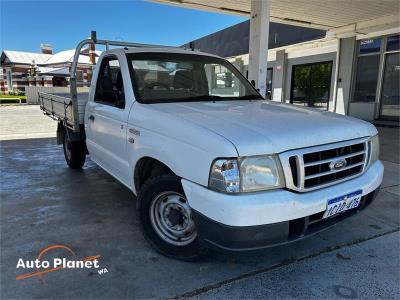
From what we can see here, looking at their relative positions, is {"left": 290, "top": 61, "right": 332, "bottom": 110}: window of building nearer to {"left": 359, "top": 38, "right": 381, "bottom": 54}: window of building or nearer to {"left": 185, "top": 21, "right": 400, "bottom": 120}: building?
{"left": 185, "top": 21, "right": 400, "bottom": 120}: building

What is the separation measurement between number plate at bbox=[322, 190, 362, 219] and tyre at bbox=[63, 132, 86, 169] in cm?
434

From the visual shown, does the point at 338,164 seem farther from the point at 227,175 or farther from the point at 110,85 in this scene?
the point at 110,85

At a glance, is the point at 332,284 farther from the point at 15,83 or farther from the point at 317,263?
the point at 15,83

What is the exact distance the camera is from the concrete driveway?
99.7 inches

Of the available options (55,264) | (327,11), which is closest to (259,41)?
(327,11)

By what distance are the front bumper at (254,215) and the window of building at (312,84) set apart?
13405 millimetres

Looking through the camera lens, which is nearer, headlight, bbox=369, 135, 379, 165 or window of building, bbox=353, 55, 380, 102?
headlight, bbox=369, 135, 379, 165

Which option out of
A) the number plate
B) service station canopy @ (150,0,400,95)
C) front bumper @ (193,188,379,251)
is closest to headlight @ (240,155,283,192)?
front bumper @ (193,188,379,251)

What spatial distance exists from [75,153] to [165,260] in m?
3.52

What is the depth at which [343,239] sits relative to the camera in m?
3.36

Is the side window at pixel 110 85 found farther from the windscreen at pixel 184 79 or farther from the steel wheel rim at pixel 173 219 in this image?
the steel wheel rim at pixel 173 219

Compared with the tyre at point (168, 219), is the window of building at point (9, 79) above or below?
above

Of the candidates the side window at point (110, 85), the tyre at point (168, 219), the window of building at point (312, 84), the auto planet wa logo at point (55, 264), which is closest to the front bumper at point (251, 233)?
the tyre at point (168, 219)

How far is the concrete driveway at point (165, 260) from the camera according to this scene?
99.7 inches
